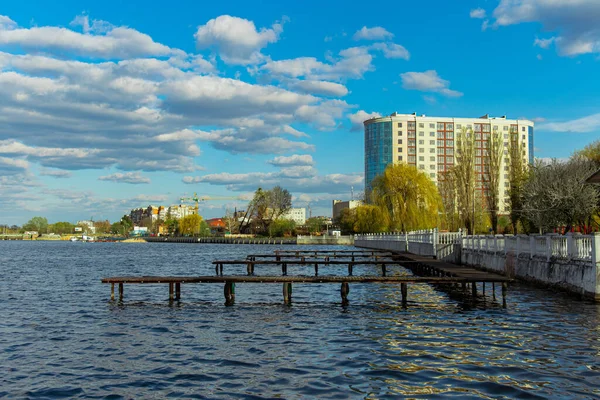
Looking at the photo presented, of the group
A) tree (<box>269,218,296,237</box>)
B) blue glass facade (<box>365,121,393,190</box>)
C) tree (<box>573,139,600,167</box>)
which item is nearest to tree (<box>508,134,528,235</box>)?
tree (<box>573,139,600,167</box>)

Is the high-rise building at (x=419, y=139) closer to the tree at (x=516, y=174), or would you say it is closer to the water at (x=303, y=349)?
the tree at (x=516, y=174)

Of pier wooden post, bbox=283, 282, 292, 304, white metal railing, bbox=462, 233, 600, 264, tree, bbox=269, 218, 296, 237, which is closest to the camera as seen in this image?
white metal railing, bbox=462, 233, 600, 264

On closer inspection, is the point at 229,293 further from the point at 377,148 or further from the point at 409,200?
the point at 377,148

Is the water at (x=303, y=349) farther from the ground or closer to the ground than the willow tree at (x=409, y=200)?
closer to the ground

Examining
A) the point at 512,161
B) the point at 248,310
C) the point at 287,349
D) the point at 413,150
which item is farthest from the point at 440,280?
the point at 413,150

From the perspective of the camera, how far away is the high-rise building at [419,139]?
173 metres

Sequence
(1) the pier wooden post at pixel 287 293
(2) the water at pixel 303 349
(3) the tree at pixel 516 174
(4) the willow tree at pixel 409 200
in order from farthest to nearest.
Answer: (4) the willow tree at pixel 409 200 → (3) the tree at pixel 516 174 → (1) the pier wooden post at pixel 287 293 → (2) the water at pixel 303 349

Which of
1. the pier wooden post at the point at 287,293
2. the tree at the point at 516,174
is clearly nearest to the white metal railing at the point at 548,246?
the pier wooden post at the point at 287,293

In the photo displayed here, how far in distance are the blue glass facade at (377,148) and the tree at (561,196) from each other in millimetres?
124873

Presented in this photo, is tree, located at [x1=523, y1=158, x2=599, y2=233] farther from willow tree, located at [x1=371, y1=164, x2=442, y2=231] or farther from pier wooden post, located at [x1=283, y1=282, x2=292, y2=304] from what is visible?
pier wooden post, located at [x1=283, y1=282, x2=292, y2=304]

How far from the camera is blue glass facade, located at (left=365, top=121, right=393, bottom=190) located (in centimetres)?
17325

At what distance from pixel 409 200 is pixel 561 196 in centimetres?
3166

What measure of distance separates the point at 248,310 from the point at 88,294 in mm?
9837

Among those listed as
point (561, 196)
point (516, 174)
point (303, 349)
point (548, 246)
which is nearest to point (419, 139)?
point (516, 174)
